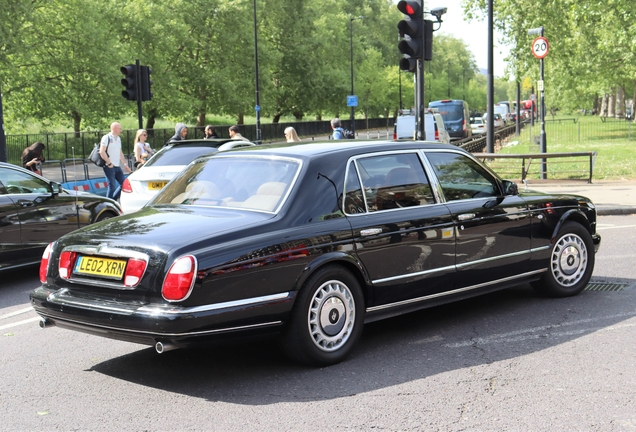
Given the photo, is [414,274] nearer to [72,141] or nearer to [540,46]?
[540,46]

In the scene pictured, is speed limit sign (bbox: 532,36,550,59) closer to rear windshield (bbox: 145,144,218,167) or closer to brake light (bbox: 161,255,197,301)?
rear windshield (bbox: 145,144,218,167)

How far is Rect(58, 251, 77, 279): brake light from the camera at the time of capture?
5.56 meters

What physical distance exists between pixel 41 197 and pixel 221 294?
5.65 metres

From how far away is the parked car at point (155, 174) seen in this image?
40.9ft

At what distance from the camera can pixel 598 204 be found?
50.4 ft

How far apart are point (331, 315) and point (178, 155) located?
7.76 metres

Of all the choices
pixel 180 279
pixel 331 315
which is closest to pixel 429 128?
pixel 331 315

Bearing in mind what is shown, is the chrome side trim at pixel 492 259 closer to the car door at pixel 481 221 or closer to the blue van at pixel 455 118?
the car door at pixel 481 221

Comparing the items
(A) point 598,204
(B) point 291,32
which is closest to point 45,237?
(A) point 598,204

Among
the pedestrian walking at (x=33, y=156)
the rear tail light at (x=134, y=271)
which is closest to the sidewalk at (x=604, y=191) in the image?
the rear tail light at (x=134, y=271)

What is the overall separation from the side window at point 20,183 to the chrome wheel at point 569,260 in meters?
6.09

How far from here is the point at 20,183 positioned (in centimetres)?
977

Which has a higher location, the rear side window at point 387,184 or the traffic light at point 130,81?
the traffic light at point 130,81

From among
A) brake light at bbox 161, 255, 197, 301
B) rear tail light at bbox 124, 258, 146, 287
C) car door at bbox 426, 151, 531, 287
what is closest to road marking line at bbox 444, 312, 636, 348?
car door at bbox 426, 151, 531, 287
